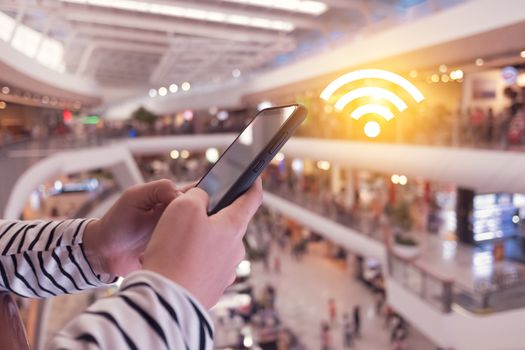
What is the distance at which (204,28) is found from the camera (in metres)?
11.1

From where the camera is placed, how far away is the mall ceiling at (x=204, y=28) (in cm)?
863

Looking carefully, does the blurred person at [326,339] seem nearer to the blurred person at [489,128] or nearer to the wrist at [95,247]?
the blurred person at [489,128]

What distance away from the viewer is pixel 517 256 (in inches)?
318

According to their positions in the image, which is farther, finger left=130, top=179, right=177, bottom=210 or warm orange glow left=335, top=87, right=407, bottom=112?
warm orange glow left=335, top=87, right=407, bottom=112

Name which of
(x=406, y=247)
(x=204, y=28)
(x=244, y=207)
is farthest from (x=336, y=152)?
(x=244, y=207)

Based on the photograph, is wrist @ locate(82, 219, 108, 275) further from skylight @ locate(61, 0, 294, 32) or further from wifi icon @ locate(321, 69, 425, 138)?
skylight @ locate(61, 0, 294, 32)

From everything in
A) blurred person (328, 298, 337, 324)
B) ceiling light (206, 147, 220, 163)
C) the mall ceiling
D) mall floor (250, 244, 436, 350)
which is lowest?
mall floor (250, 244, 436, 350)

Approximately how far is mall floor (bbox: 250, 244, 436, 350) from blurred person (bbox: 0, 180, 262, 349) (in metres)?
8.03

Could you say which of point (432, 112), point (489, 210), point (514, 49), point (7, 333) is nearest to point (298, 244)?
point (489, 210)

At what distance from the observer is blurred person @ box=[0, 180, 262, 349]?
1.29 ft

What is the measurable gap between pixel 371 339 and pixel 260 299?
8.73 ft

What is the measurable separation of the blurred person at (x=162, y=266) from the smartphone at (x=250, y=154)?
17mm

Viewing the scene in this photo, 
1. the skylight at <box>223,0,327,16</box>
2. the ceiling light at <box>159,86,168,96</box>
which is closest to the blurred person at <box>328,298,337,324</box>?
the skylight at <box>223,0,327,16</box>

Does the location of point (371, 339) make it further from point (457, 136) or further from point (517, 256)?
point (457, 136)
